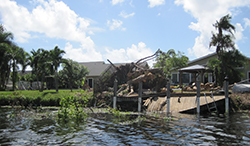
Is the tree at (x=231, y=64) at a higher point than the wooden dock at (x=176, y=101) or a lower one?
higher

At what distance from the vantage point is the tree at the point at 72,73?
32.3 m

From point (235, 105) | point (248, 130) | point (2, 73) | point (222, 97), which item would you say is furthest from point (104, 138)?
point (2, 73)

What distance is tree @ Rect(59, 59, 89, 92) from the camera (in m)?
32.3

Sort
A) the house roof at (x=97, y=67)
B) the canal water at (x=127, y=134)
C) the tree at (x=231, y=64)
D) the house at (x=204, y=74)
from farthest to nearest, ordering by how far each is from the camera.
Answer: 1. the house roof at (x=97, y=67)
2. the house at (x=204, y=74)
3. the tree at (x=231, y=64)
4. the canal water at (x=127, y=134)

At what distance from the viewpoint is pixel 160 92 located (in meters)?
18.7

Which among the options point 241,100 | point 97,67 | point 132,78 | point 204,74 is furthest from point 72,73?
point 241,100

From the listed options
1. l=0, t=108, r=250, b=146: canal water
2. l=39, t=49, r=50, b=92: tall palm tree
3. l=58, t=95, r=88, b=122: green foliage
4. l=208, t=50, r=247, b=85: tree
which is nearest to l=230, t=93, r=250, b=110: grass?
l=208, t=50, r=247, b=85: tree

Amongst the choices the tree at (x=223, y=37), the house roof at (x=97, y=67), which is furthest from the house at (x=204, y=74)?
the house roof at (x=97, y=67)

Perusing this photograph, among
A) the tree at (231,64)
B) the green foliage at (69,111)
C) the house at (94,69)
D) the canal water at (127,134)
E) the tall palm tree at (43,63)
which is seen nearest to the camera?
the canal water at (127,134)

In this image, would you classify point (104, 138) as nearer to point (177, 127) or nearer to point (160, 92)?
point (177, 127)

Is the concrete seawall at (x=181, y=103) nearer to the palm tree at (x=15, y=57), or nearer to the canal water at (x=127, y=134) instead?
the canal water at (x=127, y=134)

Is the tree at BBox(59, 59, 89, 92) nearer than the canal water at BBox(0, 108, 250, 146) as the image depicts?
No

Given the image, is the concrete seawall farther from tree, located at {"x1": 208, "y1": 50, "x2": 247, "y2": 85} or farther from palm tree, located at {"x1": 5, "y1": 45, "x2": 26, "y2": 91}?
palm tree, located at {"x1": 5, "y1": 45, "x2": 26, "y2": 91}

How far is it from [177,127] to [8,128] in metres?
8.31
